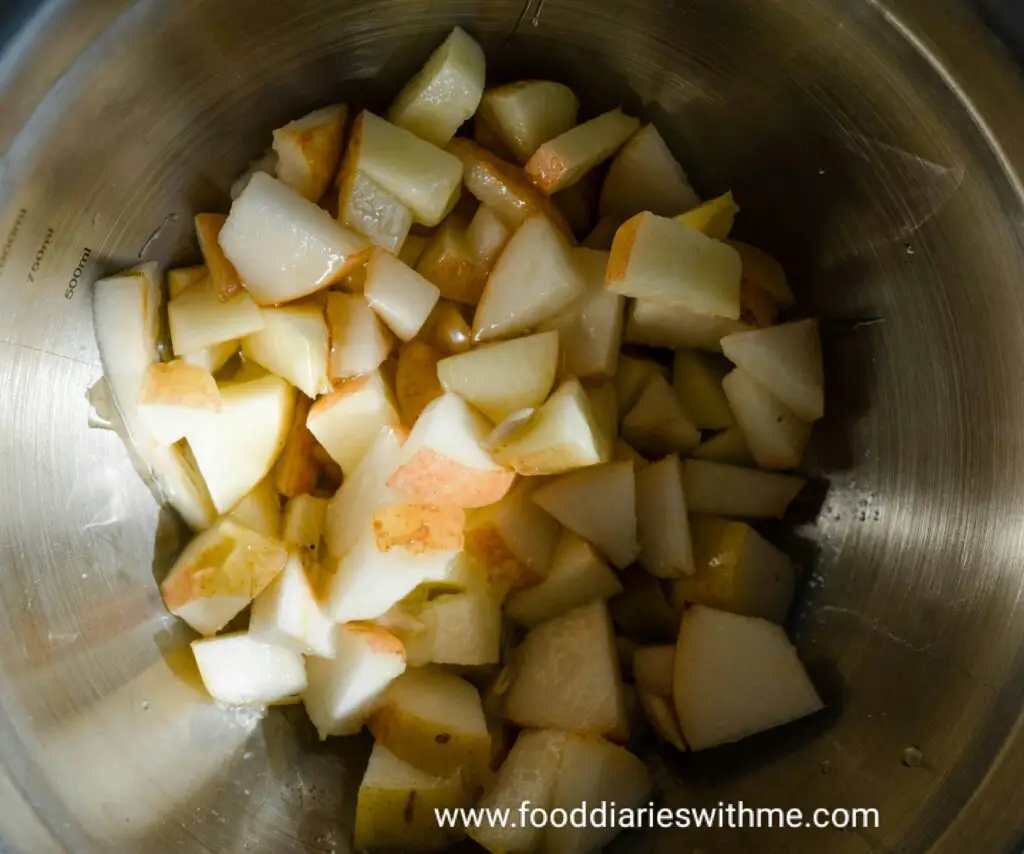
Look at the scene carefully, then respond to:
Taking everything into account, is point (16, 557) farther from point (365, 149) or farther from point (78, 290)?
point (365, 149)

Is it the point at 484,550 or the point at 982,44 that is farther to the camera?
the point at 484,550

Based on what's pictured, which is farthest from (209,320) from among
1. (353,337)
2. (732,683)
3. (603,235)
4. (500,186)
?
(732,683)

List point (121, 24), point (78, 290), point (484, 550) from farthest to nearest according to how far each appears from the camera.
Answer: point (484, 550), point (78, 290), point (121, 24)

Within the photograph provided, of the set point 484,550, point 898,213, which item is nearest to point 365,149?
point 484,550

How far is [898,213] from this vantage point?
1.00 meters

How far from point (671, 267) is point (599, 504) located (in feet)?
0.93

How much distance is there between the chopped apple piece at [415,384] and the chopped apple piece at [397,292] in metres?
0.05

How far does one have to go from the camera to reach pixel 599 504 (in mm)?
1085

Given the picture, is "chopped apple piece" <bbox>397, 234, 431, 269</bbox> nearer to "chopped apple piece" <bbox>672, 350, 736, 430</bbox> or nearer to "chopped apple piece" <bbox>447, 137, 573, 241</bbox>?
"chopped apple piece" <bbox>447, 137, 573, 241</bbox>

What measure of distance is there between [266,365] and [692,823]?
0.72m

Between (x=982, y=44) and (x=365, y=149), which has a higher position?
(x=982, y=44)

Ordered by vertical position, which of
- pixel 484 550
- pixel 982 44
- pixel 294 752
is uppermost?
pixel 982 44

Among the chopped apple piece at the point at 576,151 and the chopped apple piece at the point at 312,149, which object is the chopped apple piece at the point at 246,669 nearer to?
the chopped apple piece at the point at 312,149

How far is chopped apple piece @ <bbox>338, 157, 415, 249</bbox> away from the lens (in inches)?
41.2
